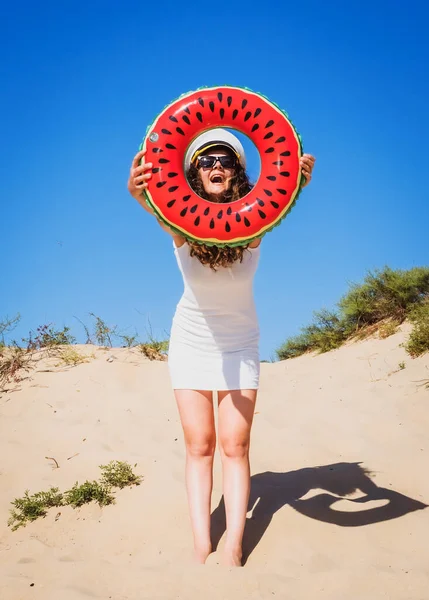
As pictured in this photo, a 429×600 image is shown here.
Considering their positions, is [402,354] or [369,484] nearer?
[369,484]

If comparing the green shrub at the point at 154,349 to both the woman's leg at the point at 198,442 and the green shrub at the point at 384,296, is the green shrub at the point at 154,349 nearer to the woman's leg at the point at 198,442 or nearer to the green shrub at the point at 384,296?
the green shrub at the point at 384,296

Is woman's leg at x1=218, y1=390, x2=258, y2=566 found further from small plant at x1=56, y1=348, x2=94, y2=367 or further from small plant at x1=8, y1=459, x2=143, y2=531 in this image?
small plant at x1=56, y1=348, x2=94, y2=367

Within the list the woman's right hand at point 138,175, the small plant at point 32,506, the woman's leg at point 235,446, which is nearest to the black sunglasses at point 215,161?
the woman's right hand at point 138,175

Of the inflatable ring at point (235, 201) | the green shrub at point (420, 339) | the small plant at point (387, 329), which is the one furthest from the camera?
the small plant at point (387, 329)

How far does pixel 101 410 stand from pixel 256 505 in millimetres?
2341

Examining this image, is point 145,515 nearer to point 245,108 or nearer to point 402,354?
point 245,108

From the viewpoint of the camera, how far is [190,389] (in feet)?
8.58

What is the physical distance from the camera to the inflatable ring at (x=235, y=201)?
2.50 m

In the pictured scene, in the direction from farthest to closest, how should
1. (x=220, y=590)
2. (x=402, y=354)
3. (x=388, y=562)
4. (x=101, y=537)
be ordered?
(x=402, y=354) < (x=101, y=537) < (x=388, y=562) < (x=220, y=590)

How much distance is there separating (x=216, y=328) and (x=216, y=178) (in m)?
0.77

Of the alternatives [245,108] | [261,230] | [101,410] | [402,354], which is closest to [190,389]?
[261,230]

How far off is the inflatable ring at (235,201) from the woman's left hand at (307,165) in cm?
3

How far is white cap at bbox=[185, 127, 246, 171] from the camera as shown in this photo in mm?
2654

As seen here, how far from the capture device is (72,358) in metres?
6.42
